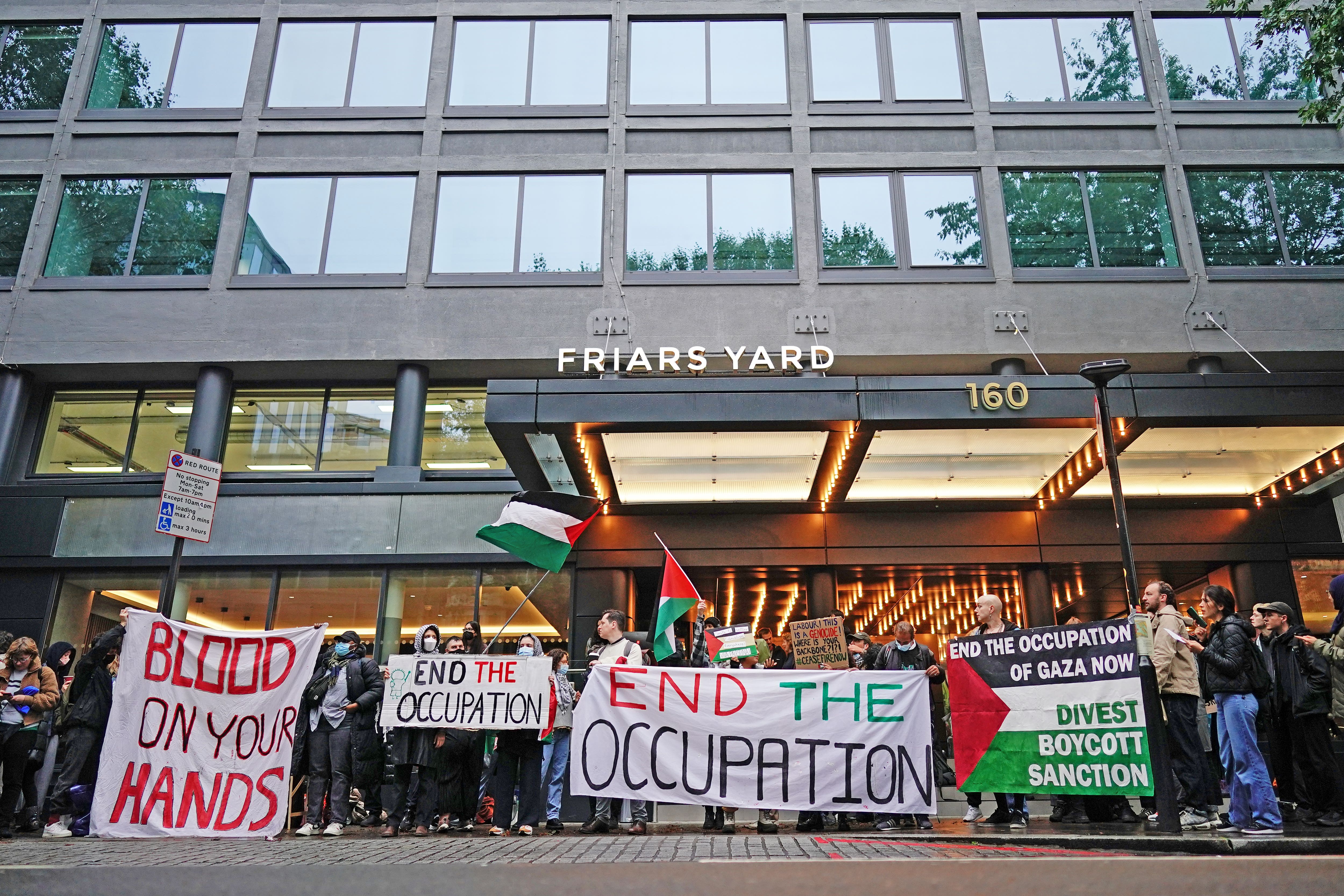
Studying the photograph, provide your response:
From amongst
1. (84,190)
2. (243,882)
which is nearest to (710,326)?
(84,190)

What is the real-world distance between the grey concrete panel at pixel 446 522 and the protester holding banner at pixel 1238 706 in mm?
11548

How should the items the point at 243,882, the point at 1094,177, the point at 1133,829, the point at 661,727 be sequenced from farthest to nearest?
the point at 1094,177
the point at 661,727
the point at 1133,829
the point at 243,882

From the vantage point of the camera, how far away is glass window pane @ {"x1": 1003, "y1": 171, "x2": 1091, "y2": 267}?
1906cm

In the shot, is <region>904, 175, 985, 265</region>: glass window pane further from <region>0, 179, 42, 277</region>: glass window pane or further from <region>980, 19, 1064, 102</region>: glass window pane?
<region>0, 179, 42, 277</region>: glass window pane

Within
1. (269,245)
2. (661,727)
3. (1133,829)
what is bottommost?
(1133,829)

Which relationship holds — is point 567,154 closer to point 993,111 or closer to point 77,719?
point 993,111

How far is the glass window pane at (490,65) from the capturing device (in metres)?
20.7

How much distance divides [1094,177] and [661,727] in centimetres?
1512

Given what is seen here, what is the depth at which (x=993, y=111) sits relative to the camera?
20.2 metres

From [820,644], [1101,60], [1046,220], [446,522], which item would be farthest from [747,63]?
[820,644]

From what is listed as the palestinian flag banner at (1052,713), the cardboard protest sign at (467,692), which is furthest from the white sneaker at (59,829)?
the palestinian flag banner at (1052,713)

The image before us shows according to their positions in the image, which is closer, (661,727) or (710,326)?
(661,727)

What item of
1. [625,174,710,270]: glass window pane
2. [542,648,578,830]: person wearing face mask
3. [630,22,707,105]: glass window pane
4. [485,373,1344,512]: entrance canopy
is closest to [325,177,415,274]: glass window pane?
[625,174,710,270]: glass window pane

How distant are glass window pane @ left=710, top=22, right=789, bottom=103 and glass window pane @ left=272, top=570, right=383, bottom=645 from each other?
11.8 metres
